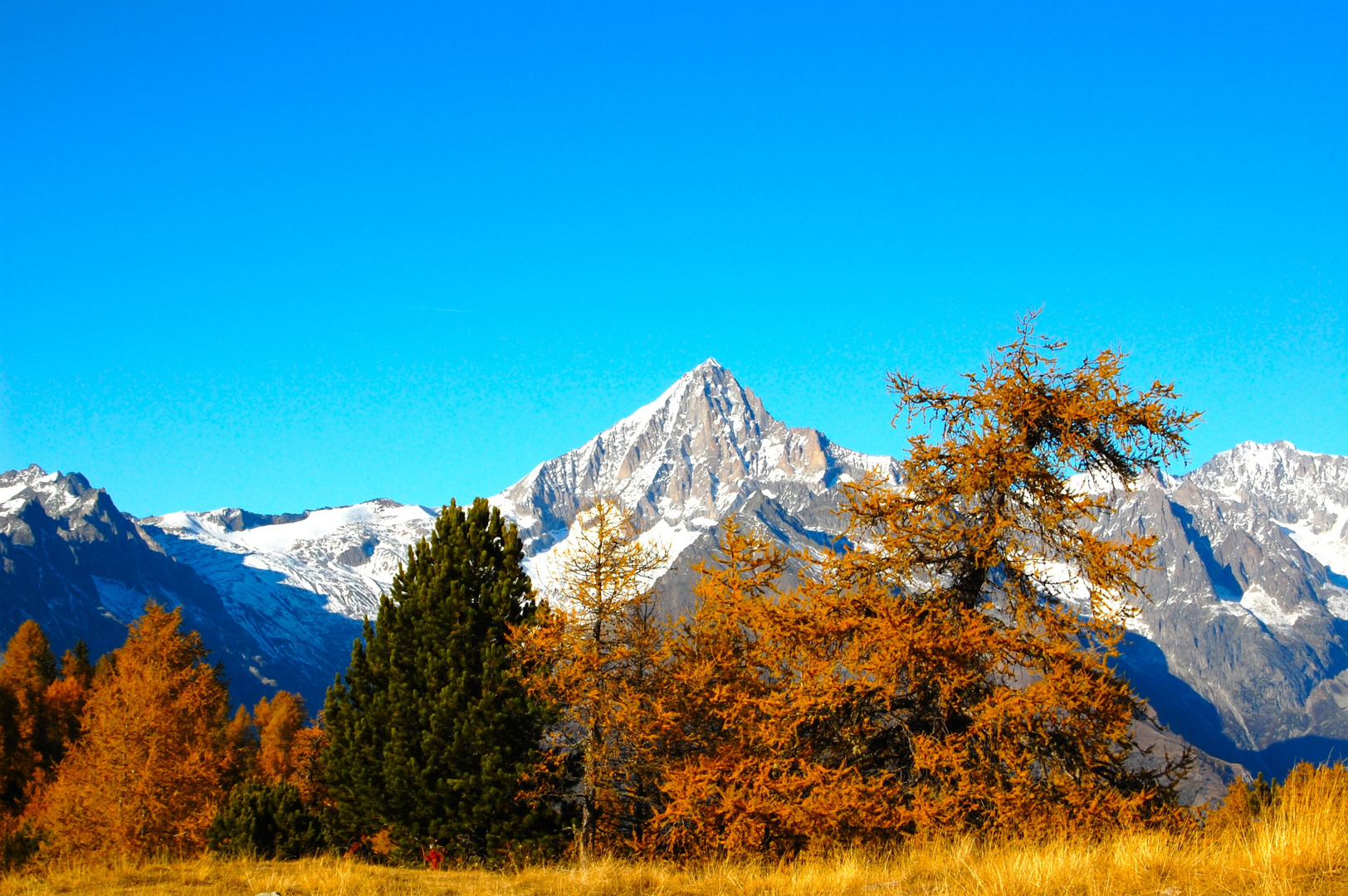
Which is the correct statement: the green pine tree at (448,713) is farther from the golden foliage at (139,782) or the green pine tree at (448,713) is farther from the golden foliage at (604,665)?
the golden foliage at (139,782)

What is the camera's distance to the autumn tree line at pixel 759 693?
561 inches

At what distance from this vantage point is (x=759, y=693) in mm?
17719

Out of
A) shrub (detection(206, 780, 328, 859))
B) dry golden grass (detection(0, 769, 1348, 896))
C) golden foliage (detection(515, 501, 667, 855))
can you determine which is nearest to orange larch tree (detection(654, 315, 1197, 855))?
dry golden grass (detection(0, 769, 1348, 896))

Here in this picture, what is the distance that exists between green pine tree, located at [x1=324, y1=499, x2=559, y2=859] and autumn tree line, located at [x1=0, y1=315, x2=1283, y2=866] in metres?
0.08

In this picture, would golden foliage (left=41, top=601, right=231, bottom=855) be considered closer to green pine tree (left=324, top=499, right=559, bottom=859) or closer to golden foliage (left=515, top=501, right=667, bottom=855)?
green pine tree (left=324, top=499, right=559, bottom=859)

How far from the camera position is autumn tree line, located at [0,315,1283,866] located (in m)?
14.3

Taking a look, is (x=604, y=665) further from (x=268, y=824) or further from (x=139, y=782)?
(x=139, y=782)

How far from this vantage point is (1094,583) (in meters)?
14.5

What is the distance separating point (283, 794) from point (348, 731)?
11.1ft

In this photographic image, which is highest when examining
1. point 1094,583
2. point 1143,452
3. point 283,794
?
point 1143,452

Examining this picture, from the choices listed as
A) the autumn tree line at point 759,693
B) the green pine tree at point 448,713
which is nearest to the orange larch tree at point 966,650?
the autumn tree line at point 759,693

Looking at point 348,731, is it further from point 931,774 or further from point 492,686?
point 931,774

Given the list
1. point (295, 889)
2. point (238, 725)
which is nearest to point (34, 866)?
point (295, 889)

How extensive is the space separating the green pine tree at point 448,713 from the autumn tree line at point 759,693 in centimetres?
8
